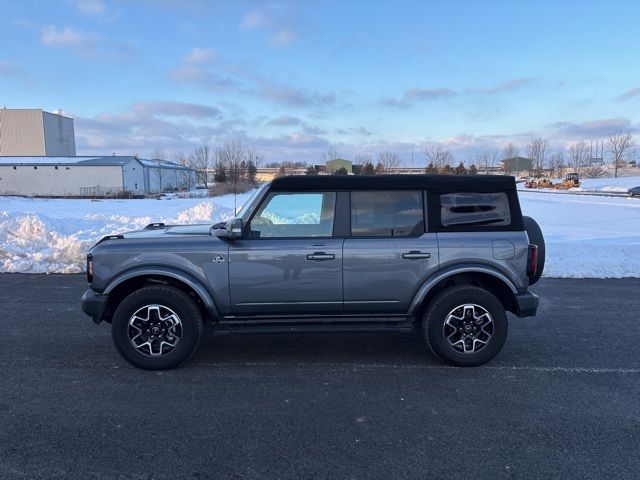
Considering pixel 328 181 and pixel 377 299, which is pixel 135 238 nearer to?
pixel 328 181

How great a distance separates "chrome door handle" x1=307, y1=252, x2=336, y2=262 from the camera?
4.61m

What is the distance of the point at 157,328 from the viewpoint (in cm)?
463

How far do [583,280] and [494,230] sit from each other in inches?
204

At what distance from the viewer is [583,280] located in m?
8.78

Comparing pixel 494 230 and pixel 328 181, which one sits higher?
pixel 328 181

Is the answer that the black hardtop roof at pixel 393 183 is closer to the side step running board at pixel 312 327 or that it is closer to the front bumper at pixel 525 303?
the front bumper at pixel 525 303

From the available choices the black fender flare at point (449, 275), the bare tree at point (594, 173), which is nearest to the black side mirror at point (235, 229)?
the black fender flare at point (449, 275)

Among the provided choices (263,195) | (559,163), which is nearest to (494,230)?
(263,195)

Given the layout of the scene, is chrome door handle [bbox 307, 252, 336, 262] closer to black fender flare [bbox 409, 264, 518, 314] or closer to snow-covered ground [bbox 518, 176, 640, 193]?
black fender flare [bbox 409, 264, 518, 314]

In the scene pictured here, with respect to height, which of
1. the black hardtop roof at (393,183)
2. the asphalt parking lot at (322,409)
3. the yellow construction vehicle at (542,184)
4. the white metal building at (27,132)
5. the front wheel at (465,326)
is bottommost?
the asphalt parking lot at (322,409)

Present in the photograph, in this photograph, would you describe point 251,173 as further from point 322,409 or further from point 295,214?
point 322,409

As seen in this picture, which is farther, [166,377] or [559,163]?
[559,163]

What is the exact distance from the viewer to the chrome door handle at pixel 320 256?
182 inches

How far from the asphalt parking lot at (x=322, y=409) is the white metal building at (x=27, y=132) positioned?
91.7 metres
